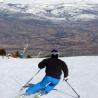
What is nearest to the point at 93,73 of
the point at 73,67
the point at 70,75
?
the point at 70,75

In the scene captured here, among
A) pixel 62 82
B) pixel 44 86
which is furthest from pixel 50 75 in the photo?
pixel 62 82

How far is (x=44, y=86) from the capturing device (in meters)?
15.6

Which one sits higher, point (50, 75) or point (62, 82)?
point (50, 75)

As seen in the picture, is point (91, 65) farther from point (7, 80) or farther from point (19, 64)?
point (7, 80)

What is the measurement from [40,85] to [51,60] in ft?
3.00

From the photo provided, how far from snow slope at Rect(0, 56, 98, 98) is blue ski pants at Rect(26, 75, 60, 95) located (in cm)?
30

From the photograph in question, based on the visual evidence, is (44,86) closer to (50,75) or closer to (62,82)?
(50,75)

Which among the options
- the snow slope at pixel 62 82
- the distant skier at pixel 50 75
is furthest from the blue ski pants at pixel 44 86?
the snow slope at pixel 62 82

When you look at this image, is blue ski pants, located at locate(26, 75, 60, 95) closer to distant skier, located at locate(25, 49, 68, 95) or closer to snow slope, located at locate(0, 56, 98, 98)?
distant skier, located at locate(25, 49, 68, 95)

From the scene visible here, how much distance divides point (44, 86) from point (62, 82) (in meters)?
3.25

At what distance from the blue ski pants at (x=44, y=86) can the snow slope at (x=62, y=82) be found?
296 mm

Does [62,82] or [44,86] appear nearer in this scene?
[44,86]

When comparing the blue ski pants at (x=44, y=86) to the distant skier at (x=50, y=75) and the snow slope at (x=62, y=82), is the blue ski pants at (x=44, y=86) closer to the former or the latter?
the distant skier at (x=50, y=75)

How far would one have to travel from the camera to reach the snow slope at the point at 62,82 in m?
16.7
